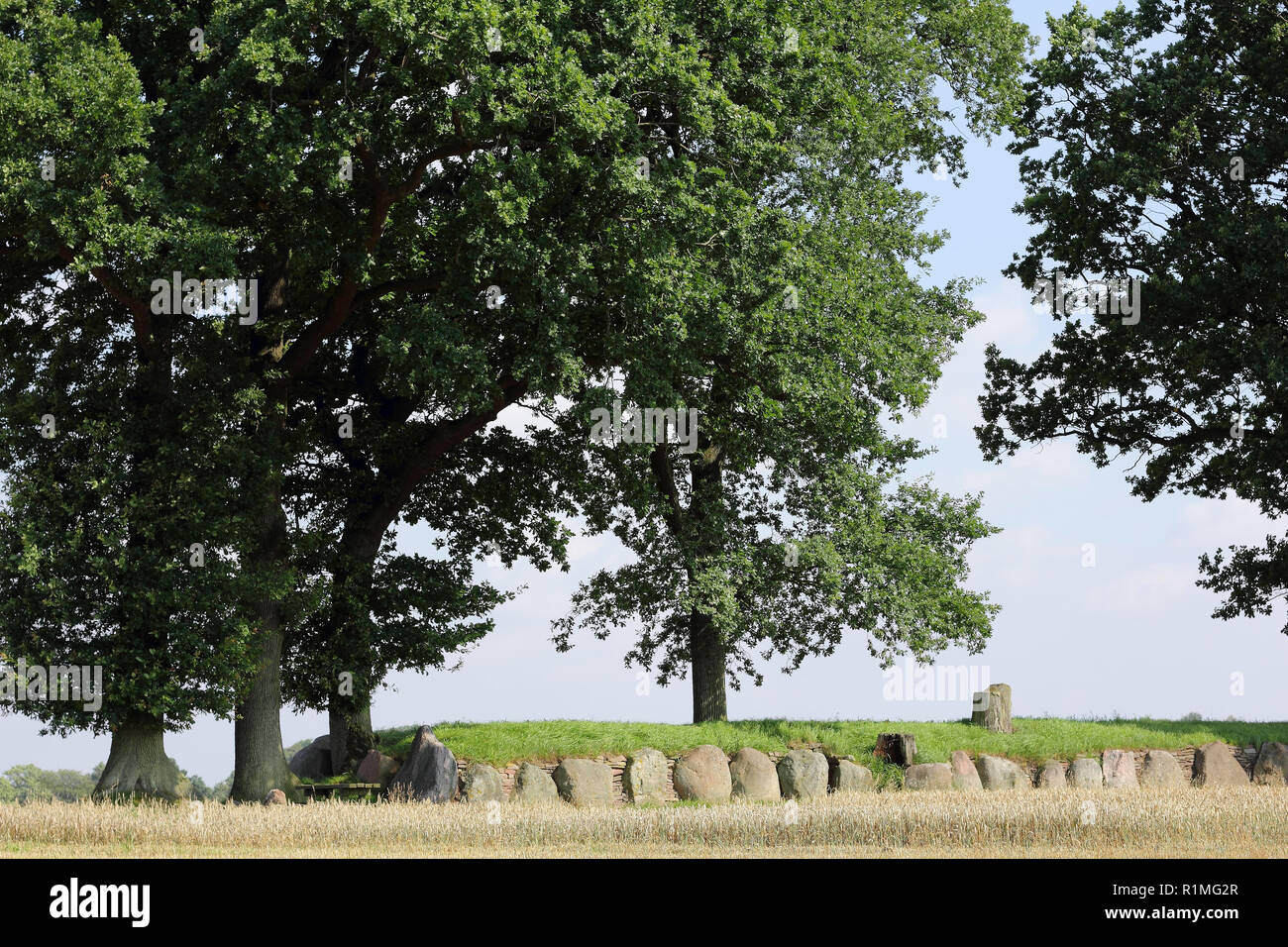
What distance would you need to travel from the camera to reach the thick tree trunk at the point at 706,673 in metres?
27.4

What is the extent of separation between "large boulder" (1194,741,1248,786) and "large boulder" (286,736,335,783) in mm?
19589

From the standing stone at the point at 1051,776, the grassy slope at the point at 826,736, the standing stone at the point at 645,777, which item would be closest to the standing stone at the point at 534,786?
the grassy slope at the point at 826,736

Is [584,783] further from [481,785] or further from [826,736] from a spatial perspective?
[826,736]

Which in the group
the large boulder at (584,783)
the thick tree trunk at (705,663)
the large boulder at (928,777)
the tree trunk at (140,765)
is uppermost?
the thick tree trunk at (705,663)

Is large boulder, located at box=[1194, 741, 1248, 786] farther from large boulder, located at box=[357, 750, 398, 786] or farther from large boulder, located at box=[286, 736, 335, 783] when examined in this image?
large boulder, located at box=[286, 736, 335, 783]

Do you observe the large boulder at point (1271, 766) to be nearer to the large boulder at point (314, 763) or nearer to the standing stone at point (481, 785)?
the standing stone at point (481, 785)

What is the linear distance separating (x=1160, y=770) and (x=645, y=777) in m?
12.2

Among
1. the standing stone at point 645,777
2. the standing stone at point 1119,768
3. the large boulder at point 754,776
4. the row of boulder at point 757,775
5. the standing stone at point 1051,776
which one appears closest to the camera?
the row of boulder at point 757,775

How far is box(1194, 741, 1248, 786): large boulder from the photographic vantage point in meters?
27.2

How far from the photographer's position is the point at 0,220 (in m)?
20.3

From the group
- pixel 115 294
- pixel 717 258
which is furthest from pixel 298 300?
pixel 717 258

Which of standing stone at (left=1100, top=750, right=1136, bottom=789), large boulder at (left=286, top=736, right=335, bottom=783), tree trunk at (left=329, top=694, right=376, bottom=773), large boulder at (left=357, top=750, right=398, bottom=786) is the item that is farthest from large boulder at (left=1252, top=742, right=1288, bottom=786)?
large boulder at (left=286, top=736, right=335, bottom=783)

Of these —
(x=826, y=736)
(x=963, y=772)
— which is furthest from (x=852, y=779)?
(x=963, y=772)

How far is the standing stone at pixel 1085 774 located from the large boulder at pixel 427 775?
13633 mm
